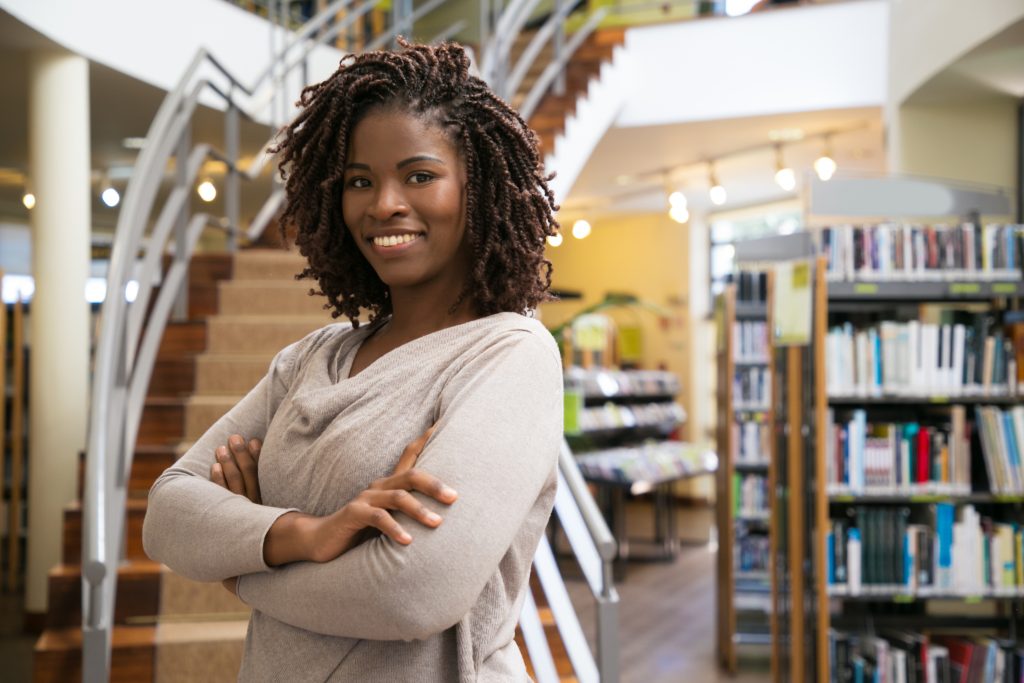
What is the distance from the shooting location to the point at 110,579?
2.44 m

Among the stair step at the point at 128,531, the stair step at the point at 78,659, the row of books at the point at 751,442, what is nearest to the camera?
the stair step at the point at 78,659

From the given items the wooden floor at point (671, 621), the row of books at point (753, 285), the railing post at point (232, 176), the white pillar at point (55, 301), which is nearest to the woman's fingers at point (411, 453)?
the railing post at point (232, 176)

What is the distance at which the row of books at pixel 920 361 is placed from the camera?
11.6ft

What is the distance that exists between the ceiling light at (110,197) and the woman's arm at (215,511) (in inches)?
143

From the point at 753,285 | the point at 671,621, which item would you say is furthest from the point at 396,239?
the point at 671,621

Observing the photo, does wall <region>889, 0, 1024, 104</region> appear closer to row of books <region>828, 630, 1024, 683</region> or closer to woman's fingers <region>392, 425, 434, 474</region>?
row of books <region>828, 630, 1024, 683</region>

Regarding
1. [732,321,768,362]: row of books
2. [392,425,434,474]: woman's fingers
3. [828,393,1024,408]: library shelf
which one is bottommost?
[828,393,1024,408]: library shelf

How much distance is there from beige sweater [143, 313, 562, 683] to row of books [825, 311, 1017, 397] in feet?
9.12

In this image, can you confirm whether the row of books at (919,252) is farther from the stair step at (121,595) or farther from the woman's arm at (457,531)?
the woman's arm at (457,531)

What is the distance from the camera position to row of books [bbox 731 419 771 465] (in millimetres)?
5598

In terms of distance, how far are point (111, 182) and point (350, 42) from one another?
2.57 meters

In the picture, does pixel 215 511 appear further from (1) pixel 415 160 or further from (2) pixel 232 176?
(2) pixel 232 176

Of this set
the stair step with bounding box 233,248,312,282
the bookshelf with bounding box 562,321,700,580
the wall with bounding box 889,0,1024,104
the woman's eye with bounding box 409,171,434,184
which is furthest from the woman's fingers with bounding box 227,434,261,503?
the wall with bounding box 889,0,1024,104


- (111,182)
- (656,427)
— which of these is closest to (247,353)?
(111,182)
